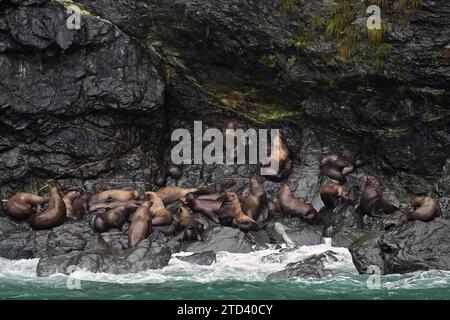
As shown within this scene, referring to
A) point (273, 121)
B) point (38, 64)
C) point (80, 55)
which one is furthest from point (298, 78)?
point (38, 64)

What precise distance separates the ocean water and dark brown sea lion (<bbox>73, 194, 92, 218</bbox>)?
2.19 m

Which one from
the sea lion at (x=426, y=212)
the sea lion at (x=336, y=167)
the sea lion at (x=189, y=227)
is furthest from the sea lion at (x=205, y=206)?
the sea lion at (x=426, y=212)

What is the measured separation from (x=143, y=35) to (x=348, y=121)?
16.5ft

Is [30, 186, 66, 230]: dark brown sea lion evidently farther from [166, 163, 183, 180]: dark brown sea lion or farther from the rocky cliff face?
[166, 163, 183, 180]: dark brown sea lion

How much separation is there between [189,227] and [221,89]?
3.89m

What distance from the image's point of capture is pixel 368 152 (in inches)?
601

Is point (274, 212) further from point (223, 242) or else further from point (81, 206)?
point (81, 206)

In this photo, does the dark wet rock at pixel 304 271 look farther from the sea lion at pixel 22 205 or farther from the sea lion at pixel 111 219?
the sea lion at pixel 22 205

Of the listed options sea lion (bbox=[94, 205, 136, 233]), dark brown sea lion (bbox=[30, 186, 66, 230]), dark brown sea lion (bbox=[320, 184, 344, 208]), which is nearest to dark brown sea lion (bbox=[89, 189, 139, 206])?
dark brown sea lion (bbox=[30, 186, 66, 230])

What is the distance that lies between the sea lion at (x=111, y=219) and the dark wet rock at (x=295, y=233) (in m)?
2.92

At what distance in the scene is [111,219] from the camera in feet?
43.9

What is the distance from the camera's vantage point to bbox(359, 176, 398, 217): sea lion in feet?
46.0

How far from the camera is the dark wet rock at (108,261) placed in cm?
1143

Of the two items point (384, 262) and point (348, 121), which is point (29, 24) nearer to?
point (348, 121)
